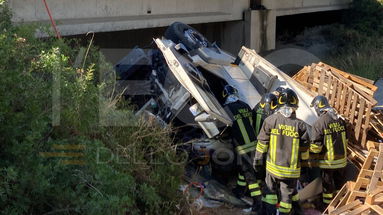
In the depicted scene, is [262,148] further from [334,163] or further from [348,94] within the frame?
[348,94]

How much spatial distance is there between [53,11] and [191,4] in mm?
4131

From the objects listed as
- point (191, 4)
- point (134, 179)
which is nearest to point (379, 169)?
point (134, 179)

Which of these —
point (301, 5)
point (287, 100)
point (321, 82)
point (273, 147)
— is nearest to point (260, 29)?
point (301, 5)

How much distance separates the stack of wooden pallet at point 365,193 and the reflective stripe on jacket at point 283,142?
1.98 ft

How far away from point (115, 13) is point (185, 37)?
1.80 meters

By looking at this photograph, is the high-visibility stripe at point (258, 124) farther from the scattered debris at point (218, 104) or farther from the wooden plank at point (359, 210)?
the wooden plank at point (359, 210)

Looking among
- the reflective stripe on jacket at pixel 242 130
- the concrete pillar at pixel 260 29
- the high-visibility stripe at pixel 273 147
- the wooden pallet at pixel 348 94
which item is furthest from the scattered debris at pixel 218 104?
the concrete pillar at pixel 260 29

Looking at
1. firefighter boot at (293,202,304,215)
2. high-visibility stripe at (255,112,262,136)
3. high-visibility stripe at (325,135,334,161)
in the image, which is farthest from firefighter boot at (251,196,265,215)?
high-visibility stripe at (325,135,334,161)

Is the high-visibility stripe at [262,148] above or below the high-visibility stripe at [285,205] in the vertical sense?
above

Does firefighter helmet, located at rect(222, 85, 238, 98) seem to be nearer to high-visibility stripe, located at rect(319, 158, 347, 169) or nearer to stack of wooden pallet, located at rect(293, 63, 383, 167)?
stack of wooden pallet, located at rect(293, 63, 383, 167)

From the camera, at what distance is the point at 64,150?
4.31m

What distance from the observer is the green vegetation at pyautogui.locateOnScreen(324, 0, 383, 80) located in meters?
13.0

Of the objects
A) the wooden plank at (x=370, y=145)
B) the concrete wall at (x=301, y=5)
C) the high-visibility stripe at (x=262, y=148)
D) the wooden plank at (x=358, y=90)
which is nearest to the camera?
the high-visibility stripe at (x=262, y=148)

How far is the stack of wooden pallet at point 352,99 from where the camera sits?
645 cm
